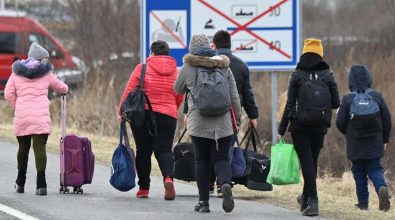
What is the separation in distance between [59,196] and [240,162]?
185 centimetres

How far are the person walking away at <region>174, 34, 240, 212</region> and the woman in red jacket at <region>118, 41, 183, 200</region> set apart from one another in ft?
3.78

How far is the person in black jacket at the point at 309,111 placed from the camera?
11391mm

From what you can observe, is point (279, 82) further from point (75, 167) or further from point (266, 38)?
point (75, 167)

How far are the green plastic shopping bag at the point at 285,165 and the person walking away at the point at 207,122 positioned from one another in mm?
827

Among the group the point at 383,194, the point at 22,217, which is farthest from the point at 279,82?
the point at 22,217

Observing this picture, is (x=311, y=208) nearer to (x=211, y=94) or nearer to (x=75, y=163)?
(x=211, y=94)

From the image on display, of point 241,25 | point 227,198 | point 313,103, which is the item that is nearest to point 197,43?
point 313,103

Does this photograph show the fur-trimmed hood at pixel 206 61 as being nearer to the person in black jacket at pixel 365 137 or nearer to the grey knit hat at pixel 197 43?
the grey knit hat at pixel 197 43

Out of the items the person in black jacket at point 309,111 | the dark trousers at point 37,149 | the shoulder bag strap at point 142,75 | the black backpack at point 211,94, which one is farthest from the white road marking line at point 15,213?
the person in black jacket at point 309,111

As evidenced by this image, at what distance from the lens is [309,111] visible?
11.3 m

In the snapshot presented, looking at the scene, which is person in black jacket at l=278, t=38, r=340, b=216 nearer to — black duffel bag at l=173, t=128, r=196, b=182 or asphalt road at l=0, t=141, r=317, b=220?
asphalt road at l=0, t=141, r=317, b=220

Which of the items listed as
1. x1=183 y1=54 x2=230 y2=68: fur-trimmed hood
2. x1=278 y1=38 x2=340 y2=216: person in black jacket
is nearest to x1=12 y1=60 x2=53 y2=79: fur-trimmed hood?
x1=183 y1=54 x2=230 y2=68: fur-trimmed hood

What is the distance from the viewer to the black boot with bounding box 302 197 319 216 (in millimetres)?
11430

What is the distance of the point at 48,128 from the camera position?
12.6 metres
